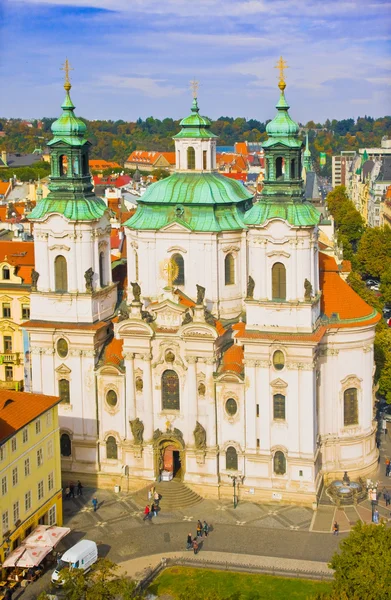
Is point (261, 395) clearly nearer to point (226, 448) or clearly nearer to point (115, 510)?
point (226, 448)

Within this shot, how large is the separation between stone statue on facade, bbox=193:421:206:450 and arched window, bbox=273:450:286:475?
5.30m

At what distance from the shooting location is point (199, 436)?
72562 mm

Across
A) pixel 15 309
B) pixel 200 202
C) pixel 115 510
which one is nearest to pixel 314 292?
pixel 200 202

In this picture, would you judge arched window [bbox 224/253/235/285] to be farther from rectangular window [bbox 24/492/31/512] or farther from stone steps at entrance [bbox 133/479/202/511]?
rectangular window [bbox 24/492/31/512]

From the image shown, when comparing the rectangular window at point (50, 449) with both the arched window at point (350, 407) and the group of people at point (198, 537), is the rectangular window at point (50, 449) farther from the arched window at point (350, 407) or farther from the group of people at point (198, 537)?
the arched window at point (350, 407)

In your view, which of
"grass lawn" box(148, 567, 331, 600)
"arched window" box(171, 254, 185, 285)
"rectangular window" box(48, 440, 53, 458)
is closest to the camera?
"grass lawn" box(148, 567, 331, 600)

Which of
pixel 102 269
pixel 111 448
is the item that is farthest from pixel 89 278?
pixel 111 448

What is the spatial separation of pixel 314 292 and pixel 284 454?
11748 millimetres

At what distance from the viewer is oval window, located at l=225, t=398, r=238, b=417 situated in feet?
237

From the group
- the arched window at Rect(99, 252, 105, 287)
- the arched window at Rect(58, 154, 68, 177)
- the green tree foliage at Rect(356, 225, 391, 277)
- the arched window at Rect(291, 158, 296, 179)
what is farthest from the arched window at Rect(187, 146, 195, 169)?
the green tree foliage at Rect(356, 225, 391, 277)

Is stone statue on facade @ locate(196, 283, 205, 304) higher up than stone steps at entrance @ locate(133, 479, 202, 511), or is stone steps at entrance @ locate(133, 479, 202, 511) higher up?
stone statue on facade @ locate(196, 283, 205, 304)

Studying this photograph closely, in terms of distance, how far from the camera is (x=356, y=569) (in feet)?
164

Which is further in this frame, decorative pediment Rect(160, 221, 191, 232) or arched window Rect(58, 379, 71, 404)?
arched window Rect(58, 379, 71, 404)

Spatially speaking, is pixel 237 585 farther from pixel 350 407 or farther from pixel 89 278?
pixel 89 278
